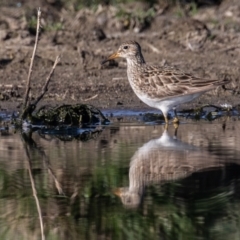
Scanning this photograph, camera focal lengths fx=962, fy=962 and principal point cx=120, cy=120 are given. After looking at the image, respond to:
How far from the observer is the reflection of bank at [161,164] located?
8297 mm

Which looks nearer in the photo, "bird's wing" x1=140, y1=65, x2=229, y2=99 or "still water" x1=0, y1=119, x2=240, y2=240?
"still water" x1=0, y1=119, x2=240, y2=240

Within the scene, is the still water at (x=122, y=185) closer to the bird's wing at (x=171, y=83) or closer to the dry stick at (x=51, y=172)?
the dry stick at (x=51, y=172)

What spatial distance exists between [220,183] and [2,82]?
5.96 meters

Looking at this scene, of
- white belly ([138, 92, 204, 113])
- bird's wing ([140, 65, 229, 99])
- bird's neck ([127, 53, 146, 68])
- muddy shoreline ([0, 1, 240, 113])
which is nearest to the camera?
bird's wing ([140, 65, 229, 99])

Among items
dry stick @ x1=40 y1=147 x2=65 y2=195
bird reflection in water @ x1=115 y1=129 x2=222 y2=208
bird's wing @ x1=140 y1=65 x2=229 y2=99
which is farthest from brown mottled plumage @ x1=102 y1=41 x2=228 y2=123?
dry stick @ x1=40 y1=147 x2=65 y2=195

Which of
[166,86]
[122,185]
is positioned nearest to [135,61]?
[166,86]

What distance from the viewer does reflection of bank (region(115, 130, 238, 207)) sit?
327 inches

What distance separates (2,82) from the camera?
13773mm

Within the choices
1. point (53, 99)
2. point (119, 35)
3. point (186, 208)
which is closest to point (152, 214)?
point (186, 208)

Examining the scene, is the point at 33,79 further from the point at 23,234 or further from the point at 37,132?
the point at 23,234

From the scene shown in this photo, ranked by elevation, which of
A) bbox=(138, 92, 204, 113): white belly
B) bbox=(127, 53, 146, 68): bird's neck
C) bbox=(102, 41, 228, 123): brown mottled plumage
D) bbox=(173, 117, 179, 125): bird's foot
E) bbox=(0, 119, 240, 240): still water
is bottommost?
bbox=(0, 119, 240, 240): still water

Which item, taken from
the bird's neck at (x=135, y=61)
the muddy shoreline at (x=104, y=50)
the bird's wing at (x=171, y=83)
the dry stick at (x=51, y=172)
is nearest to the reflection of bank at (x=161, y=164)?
the dry stick at (x=51, y=172)

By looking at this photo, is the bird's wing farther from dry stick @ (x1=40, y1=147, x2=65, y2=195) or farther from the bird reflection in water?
dry stick @ (x1=40, y1=147, x2=65, y2=195)

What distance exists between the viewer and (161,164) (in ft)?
29.9
